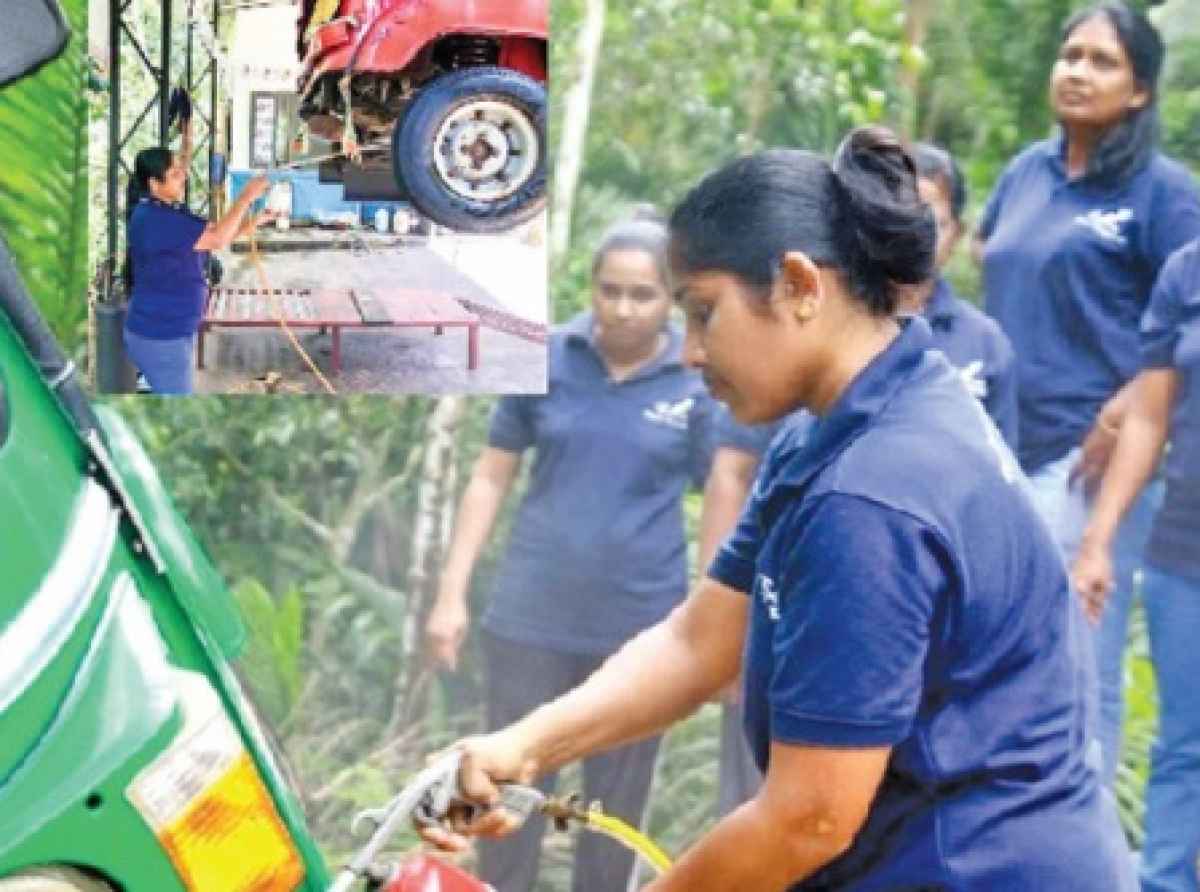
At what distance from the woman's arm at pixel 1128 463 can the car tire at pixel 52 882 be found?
329 centimetres

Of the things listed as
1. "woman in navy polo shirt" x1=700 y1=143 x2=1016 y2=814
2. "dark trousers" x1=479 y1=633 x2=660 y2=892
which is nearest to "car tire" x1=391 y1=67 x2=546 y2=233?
"woman in navy polo shirt" x1=700 y1=143 x2=1016 y2=814

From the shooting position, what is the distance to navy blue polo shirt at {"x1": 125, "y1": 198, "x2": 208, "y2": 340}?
4812 mm

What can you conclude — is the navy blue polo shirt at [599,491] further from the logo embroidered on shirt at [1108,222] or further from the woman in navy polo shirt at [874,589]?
the woman in navy polo shirt at [874,589]

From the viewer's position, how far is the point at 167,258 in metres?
4.81

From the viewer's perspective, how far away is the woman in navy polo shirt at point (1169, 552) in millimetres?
4887

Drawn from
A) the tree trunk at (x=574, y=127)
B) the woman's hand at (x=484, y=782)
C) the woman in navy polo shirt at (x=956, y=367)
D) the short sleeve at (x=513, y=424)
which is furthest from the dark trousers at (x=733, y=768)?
the woman's hand at (x=484, y=782)

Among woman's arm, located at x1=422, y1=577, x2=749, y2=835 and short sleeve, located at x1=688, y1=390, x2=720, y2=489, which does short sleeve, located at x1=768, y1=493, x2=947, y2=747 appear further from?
short sleeve, located at x1=688, y1=390, x2=720, y2=489

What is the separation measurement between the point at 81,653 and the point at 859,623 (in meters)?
0.77

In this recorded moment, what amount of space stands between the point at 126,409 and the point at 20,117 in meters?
0.64

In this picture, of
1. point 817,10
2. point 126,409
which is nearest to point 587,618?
point 126,409

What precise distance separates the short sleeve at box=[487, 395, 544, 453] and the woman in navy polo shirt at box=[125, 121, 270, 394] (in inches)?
26.2

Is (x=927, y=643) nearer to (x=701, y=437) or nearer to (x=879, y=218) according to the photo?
(x=879, y=218)

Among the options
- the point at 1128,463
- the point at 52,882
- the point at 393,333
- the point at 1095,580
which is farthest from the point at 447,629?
the point at 52,882

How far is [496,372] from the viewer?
16.6ft
